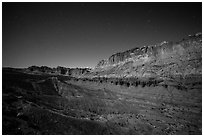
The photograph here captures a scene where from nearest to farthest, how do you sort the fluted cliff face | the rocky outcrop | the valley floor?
the valley floor
the fluted cliff face
the rocky outcrop

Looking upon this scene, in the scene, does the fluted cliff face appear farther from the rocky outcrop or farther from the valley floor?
the rocky outcrop

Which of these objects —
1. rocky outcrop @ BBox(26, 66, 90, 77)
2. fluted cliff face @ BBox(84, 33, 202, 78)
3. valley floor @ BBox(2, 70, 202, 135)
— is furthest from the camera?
rocky outcrop @ BBox(26, 66, 90, 77)

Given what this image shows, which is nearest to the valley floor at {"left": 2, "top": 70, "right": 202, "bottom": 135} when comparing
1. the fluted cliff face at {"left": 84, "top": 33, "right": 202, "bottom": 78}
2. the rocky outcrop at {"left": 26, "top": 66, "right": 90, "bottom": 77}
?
the fluted cliff face at {"left": 84, "top": 33, "right": 202, "bottom": 78}

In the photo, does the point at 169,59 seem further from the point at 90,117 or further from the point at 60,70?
the point at 60,70

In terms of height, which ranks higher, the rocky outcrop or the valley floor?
the rocky outcrop

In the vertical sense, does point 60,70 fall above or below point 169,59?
below

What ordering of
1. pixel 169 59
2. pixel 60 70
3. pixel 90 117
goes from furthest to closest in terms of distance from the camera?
1. pixel 60 70
2. pixel 169 59
3. pixel 90 117

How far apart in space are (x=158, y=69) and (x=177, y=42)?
87.6 feet

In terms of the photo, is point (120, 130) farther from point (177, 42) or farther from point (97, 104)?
point (177, 42)

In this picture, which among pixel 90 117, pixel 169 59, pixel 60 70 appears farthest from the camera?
pixel 60 70

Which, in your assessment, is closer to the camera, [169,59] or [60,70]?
[169,59]

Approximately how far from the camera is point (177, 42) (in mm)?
84875

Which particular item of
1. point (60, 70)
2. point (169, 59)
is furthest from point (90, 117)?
point (60, 70)

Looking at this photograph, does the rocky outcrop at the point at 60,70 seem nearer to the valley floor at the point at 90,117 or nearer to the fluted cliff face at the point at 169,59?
the fluted cliff face at the point at 169,59
